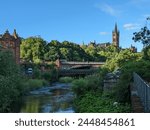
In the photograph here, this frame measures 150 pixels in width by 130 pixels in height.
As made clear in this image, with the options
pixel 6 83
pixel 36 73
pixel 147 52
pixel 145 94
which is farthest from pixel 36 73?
pixel 145 94

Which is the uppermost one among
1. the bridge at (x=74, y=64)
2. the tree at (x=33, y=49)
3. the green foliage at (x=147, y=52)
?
the tree at (x=33, y=49)

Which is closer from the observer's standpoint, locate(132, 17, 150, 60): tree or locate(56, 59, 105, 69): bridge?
locate(132, 17, 150, 60): tree

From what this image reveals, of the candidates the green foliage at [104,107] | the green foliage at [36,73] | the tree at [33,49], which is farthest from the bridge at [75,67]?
the green foliage at [104,107]

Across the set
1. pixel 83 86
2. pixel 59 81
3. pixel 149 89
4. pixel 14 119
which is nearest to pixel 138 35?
pixel 83 86

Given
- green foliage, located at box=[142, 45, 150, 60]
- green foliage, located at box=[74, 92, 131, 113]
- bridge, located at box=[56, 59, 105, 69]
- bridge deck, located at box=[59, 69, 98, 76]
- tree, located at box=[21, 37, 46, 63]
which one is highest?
tree, located at box=[21, 37, 46, 63]

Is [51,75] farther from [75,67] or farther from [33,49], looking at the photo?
[75,67]

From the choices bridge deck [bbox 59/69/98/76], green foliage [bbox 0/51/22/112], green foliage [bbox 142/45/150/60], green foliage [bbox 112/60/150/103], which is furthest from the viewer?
bridge deck [bbox 59/69/98/76]

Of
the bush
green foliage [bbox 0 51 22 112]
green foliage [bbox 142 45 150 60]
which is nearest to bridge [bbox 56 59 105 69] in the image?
the bush

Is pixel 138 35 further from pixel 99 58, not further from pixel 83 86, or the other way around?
pixel 99 58

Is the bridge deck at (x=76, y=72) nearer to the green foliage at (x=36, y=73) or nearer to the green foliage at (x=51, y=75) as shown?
the green foliage at (x=51, y=75)

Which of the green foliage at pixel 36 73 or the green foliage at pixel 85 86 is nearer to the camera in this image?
the green foliage at pixel 85 86

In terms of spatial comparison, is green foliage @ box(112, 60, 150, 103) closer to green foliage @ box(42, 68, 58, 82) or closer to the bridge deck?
green foliage @ box(42, 68, 58, 82)

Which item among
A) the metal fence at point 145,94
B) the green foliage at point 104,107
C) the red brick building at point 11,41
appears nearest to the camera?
the metal fence at point 145,94

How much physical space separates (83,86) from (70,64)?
24.6 meters
